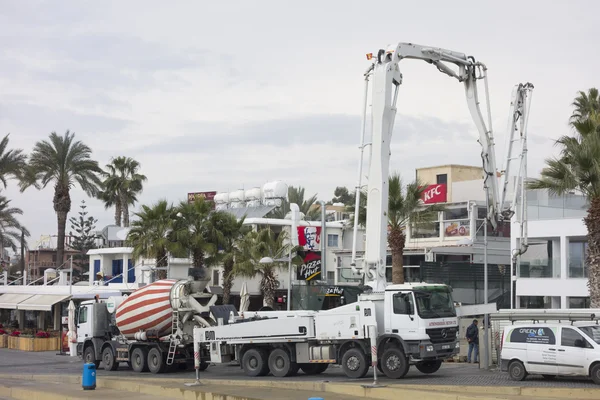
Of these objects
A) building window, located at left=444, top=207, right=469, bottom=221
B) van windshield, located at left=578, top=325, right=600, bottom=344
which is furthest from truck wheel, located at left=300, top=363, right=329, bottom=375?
building window, located at left=444, top=207, right=469, bottom=221

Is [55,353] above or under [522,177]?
under

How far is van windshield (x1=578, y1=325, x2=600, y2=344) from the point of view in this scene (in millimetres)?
22455

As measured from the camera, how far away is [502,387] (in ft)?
69.9

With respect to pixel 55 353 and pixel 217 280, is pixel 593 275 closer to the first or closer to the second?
pixel 55 353

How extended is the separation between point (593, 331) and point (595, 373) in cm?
118

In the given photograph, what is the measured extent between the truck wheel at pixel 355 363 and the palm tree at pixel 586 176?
34.9 ft

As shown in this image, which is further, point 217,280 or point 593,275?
point 217,280

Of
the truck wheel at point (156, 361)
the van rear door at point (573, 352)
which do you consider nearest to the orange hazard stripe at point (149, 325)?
the truck wheel at point (156, 361)

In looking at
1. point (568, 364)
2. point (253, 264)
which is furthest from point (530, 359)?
point (253, 264)

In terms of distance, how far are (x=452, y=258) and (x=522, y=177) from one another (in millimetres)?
29996

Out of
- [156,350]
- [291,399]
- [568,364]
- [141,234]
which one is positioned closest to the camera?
[291,399]

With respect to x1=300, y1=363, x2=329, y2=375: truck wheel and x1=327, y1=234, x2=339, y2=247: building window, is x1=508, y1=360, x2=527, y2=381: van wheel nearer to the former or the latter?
x1=300, y1=363, x2=329, y2=375: truck wheel

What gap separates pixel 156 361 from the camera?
30453mm

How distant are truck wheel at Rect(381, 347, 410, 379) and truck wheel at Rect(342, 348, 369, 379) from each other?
551 mm
